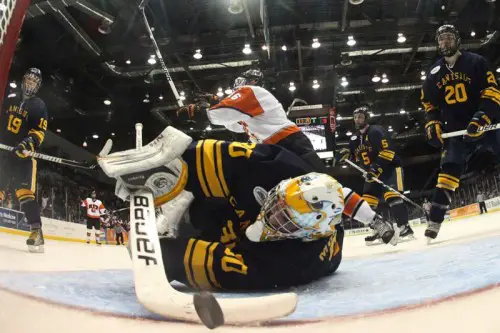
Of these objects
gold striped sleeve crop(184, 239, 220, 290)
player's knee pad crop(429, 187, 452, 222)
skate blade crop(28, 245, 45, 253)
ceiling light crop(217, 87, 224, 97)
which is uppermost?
ceiling light crop(217, 87, 224, 97)

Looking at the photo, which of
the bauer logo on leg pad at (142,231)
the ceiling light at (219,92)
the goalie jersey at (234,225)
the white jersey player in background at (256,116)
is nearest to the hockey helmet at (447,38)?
the white jersey player in background at (256,116)

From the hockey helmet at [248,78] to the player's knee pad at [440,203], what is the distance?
1.07 metres

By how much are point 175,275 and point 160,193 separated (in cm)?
14

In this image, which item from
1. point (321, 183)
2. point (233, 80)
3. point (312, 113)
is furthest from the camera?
point (312, 113)

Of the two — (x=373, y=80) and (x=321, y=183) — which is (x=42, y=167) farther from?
(x=373, y=80)

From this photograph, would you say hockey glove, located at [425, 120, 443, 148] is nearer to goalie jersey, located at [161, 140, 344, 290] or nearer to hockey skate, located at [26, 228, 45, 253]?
goalie jersey, located at [161, 140, 344, 290]

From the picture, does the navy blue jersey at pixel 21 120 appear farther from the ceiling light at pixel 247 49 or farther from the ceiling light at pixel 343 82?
the ceiling light at pixel 343 82

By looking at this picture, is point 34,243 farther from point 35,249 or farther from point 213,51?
point 213,51

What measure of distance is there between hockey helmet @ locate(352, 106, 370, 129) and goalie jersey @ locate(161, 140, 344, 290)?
1435mm

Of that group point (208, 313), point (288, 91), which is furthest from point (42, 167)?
point (288, 91)

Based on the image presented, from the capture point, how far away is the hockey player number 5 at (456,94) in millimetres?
1669

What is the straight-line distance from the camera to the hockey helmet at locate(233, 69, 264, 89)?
1.00 meters

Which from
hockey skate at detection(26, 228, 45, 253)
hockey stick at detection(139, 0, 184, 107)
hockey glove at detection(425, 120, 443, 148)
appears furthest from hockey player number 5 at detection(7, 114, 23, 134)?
hockey glove at detection(425, 120, 443, 148)

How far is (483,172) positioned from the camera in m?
2.14
